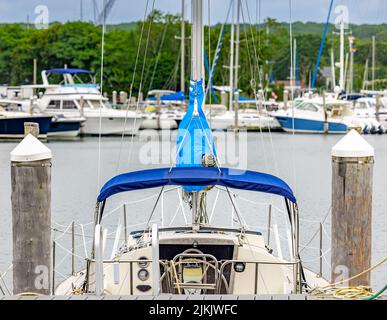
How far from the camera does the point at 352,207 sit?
1120 cm

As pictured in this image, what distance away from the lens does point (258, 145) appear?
5409 centimetres

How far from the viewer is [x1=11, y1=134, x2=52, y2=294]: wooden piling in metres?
10.9

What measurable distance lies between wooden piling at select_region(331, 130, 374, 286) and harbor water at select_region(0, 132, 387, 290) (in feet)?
12.5

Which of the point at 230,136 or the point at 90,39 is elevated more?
the point at 90,39

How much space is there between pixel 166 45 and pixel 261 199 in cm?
7176

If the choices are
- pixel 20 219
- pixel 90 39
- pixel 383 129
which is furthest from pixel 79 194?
pixel 90 39

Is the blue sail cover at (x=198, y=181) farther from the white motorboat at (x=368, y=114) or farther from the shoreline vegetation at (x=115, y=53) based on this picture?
the shoreline vegetation at (x=115, y=53)

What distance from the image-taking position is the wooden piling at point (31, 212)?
10.9 m

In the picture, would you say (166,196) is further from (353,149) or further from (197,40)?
(353,149)

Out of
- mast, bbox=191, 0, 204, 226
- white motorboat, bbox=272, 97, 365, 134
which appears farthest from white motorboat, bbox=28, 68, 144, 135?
mast, bbox=191, 0, 204, 226

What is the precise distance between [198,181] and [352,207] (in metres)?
1.88

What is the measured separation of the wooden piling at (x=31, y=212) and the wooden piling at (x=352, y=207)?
343 cm

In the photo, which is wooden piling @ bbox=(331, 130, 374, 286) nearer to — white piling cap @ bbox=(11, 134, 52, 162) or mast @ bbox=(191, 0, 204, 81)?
mast @ bbox=(191, 0, 204, 81)
